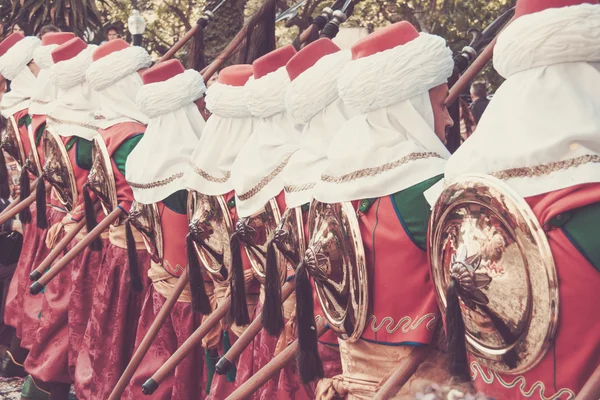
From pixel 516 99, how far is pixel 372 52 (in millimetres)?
656

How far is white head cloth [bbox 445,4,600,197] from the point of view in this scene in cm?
179

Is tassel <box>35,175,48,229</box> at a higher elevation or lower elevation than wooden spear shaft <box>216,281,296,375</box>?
lower

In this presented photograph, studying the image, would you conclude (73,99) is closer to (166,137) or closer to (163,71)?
(163,71)

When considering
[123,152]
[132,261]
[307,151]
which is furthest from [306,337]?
[123,152]

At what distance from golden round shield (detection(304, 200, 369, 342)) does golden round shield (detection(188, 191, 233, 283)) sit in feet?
2.77

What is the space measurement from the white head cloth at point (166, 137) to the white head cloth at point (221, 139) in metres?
0.30

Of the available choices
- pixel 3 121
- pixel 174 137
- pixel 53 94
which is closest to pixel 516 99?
pixel 174 137

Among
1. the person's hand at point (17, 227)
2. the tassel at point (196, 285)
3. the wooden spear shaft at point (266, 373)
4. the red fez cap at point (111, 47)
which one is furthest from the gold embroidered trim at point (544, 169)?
the person's hand at point (17, 227)

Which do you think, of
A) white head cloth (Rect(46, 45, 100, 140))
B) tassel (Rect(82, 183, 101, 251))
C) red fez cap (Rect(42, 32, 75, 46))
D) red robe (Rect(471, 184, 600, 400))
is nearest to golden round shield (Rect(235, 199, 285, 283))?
red robe (Rect(471, 184, 600, 400))

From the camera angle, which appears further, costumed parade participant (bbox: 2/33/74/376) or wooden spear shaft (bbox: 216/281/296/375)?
costumed parade participant (bbox: 2/33/74/376)

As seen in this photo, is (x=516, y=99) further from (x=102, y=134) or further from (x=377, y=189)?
(x=102, y=134)

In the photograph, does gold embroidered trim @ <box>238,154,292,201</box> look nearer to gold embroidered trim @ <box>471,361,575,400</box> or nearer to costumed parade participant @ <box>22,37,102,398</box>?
gold embroidered trim @ <box>471,361,575,400</box>

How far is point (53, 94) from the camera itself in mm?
5141

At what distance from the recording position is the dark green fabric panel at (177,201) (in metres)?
3.70
